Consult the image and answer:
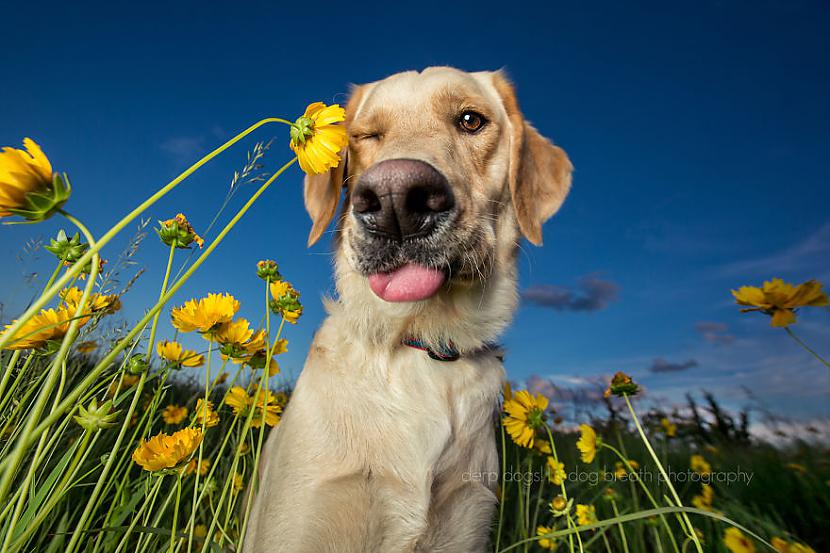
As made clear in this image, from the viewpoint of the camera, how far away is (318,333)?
262 cm

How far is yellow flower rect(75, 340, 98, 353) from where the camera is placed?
2205 mm

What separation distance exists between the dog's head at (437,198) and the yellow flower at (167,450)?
89cm

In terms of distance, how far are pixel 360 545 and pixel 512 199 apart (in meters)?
1.89

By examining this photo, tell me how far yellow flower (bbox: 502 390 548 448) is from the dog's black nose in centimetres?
104

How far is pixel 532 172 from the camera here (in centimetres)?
290

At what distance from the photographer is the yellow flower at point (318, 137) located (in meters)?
1.22

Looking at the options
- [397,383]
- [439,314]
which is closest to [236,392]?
[397,383]

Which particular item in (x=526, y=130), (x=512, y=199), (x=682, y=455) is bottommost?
(x=682, y=455)

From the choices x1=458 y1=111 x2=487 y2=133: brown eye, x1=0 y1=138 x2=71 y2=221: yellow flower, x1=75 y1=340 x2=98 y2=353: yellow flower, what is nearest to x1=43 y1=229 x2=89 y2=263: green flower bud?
x1=0 y1=138 x2=71 y2=221: yellow flower

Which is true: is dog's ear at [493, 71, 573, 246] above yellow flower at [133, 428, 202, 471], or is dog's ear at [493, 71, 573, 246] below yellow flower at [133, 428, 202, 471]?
above

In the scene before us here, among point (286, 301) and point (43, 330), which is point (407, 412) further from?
point (43, 330)

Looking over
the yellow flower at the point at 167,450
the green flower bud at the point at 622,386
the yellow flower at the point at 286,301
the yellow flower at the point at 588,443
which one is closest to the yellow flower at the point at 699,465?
the yellow flower at the point at 588,443

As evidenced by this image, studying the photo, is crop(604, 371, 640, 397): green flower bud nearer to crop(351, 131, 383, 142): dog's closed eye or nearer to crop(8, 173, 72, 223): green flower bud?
crop(351, 131, 383, 142): dog's closed eye

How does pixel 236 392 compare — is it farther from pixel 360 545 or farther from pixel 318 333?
pixel 360 545
